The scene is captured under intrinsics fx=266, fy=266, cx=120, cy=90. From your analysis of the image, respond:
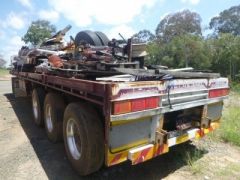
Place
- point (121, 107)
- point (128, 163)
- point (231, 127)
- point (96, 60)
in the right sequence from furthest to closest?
point (231, 127) → point (96, 60) → point (128, 163) → point (121, 107)

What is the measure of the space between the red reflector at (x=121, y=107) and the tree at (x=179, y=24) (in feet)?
129

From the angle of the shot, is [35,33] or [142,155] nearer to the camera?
[142,155]

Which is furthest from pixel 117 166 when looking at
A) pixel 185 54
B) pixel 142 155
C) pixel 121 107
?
pixel 185 54

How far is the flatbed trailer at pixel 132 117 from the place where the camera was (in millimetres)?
2795

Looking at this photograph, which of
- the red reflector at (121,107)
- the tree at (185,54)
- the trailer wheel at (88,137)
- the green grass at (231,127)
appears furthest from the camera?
the tree at (185,54)

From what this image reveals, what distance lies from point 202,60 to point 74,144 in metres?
19.4

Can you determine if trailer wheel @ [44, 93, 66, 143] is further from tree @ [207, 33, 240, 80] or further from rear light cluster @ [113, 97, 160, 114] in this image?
tree @ [207, 33, 240, 80]

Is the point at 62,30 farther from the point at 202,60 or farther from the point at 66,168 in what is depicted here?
the point at 202,60

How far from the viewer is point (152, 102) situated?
300cm

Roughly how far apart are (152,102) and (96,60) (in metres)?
2.19

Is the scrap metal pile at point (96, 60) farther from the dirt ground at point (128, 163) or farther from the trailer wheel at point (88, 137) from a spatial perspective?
the dirt ground at point (128, 163)

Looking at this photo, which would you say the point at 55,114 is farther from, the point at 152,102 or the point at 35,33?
the point at 35,33

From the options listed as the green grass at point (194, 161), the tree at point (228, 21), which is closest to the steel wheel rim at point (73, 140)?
the green grass at point (194, 161)

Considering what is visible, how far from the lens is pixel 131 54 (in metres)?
5.57
